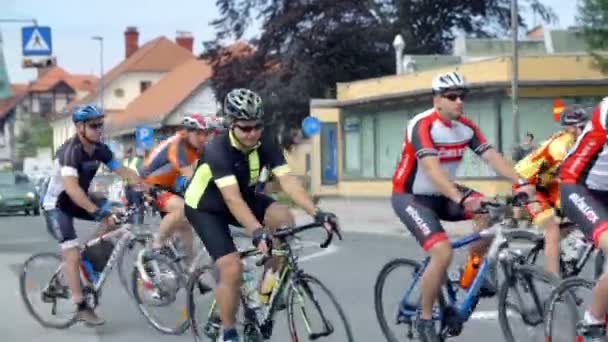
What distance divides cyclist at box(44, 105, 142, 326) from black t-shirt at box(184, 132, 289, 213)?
7.96 ft

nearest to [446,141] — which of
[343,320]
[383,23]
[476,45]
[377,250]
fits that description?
[343,320]

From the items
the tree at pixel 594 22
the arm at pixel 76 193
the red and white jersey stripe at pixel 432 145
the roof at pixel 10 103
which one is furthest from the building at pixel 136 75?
the red and white jersey stripe at pixel 432 145

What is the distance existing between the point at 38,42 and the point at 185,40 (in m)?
86.3

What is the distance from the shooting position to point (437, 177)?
308 inches

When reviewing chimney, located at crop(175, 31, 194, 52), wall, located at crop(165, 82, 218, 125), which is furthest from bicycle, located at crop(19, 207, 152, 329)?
chimney, located at crop(175, 31, 194, 52)

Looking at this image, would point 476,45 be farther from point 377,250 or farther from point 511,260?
point 511,260

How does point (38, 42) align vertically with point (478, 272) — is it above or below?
above

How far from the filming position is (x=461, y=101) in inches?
319

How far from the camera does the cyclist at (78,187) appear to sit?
10.1 m

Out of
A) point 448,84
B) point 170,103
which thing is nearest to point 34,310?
point 448,84

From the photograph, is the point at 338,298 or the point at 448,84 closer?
the point at 448,84

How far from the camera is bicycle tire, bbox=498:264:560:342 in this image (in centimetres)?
734

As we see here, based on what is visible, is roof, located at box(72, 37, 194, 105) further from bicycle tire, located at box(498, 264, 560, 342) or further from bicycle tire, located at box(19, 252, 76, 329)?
bicycle tire, located at box(498, 264, 560, 342)

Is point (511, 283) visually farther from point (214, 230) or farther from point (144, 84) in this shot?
point (144, 84)
